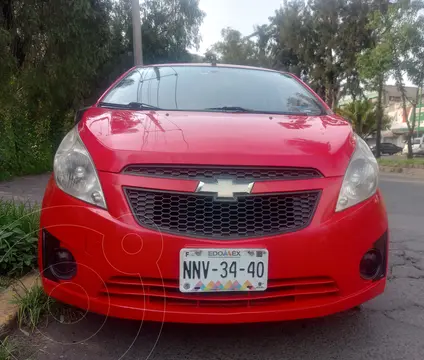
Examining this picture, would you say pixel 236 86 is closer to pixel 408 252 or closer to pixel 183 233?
pixel 183 233

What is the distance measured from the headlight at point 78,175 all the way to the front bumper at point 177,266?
0.04m

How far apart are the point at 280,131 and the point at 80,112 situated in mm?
1397

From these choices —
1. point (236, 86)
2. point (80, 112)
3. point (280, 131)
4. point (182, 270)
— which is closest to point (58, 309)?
point (182, 270)

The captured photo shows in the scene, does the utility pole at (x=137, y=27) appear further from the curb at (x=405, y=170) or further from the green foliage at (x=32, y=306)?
the curb at (x=405, y=170)

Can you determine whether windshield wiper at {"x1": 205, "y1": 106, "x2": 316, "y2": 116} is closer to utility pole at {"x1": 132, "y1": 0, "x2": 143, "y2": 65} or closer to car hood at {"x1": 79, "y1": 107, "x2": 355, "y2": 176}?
car hood at {"x1": 79, "y1": 107, "x2": 355, "y2": 176}

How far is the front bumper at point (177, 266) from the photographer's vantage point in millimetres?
1899

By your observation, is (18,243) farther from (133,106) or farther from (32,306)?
(133,106)

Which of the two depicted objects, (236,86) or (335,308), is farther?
(236,86)

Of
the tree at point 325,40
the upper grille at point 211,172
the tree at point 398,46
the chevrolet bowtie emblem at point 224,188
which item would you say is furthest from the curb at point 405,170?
the chevrolet bowtie emblem at point 224,188

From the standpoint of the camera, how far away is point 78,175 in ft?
6.84

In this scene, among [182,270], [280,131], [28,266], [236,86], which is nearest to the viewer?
[182,270]

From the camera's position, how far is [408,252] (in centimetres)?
385

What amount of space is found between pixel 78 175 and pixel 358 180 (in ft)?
4.17

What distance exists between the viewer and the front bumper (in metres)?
1.90
